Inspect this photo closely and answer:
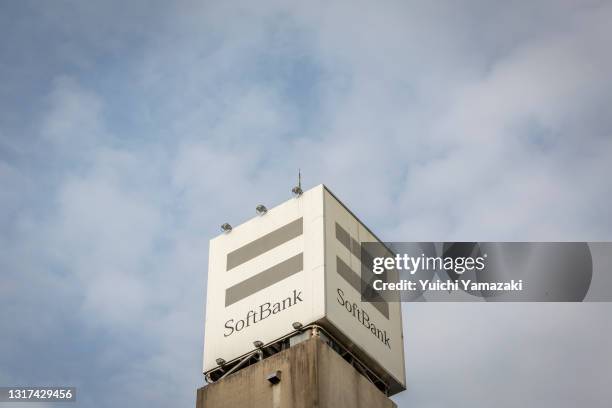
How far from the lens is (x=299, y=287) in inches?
2537

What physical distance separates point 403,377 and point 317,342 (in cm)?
854

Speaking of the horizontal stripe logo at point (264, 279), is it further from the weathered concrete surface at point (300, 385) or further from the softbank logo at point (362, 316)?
the weathered concrete surface at point (300, 385)

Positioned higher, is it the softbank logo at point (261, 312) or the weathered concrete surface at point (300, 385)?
the softbank logo at point (261, 312)

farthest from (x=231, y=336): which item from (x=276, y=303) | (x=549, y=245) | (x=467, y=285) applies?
(x=549, y=245)

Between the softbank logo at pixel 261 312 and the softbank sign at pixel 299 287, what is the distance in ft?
0.17

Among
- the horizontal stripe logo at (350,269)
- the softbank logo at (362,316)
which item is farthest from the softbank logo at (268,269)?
the softbank logo at (362,316)

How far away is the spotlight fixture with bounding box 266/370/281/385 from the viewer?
197 ft

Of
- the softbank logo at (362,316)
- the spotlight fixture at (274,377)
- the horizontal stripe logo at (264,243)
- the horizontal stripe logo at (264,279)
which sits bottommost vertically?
the spotlight fixture at (274,377)

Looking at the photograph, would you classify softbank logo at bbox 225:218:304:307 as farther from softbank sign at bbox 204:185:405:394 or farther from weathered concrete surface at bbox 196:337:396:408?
weathered concrete surface at bbox 196:337:396:408

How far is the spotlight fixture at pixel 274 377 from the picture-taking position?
60.2 meters

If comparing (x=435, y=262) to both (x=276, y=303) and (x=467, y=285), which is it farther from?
(x=276, y=303)

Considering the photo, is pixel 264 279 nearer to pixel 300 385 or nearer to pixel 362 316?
pixel 362 316

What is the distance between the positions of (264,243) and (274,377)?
10.2 meters

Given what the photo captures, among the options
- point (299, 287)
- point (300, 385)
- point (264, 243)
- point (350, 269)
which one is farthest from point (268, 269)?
point (300, 385)
